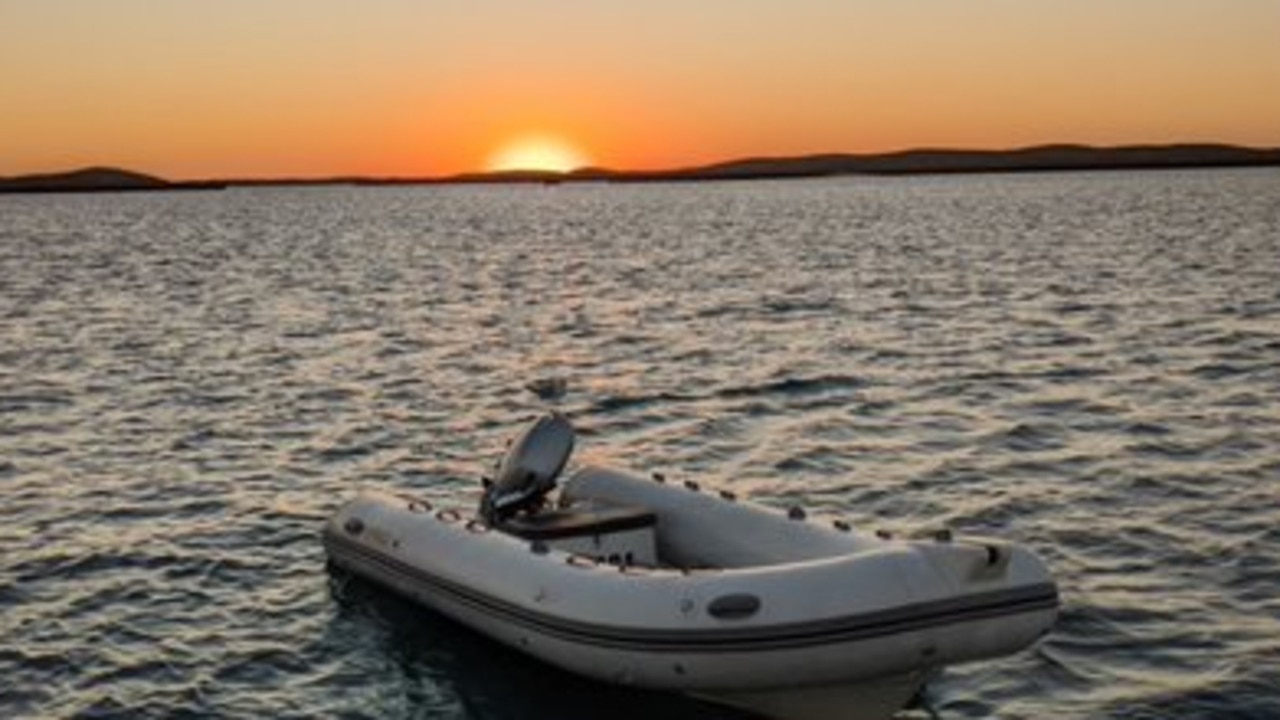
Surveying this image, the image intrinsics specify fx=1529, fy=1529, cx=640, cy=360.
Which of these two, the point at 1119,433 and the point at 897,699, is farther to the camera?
the point at 1119,433

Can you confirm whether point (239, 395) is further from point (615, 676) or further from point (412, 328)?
point (615, 676)

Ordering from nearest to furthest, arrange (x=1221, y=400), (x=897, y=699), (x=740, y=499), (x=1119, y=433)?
(x=897, y=699) → (x=740, y=499) → (x=1119, y=433) → (x=1221, y=400)

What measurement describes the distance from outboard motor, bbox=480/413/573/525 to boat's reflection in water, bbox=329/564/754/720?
109cm

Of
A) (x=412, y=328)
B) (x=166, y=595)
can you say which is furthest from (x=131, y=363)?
(x=166, y=595)

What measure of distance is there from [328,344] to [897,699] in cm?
2564

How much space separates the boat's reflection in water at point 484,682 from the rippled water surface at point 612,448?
1.3 inches

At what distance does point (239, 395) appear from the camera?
26062 mm

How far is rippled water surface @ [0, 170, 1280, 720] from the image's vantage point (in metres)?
11.8

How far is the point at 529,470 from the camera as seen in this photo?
1321cm

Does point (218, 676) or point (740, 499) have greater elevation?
point (740, 499)

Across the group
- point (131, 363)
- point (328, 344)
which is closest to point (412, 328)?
point (328, 344)

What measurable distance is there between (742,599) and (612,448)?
11.0 m

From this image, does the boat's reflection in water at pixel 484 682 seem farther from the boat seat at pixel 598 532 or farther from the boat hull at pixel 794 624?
the boat seat at pixel 598 532

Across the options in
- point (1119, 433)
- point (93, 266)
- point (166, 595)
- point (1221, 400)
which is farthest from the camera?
point (93, 266)
